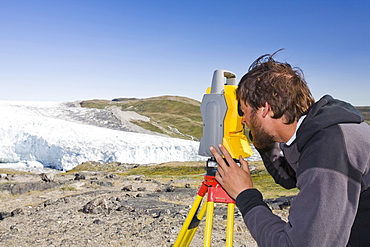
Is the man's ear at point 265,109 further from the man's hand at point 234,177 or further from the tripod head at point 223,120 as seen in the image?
the tripod head at point 223,120

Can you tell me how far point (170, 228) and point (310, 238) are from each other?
513 cm

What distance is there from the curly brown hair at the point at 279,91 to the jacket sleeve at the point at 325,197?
403 mm

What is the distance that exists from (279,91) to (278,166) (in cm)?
87

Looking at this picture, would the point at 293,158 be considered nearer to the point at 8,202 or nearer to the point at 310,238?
the point at 310,238

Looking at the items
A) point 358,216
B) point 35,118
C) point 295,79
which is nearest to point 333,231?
point 358,216

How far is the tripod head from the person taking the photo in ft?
8.71

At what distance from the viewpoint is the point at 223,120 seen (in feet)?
8.79

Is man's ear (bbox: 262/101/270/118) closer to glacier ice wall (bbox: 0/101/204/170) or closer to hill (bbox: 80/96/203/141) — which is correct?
glacier ice wall (bbox: 0/101/204/170)

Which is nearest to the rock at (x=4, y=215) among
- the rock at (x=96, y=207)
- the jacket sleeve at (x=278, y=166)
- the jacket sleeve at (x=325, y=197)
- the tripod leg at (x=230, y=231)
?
the rock at (x=96, y=207)

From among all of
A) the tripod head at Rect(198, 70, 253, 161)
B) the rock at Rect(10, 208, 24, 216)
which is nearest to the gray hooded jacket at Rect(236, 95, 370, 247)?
the tripod head at Rect(198, 70, 253, 161)

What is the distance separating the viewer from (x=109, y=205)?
8.29 m

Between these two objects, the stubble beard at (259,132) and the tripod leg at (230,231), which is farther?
the tripod leg at (230,231)

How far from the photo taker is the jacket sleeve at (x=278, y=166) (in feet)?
8.52

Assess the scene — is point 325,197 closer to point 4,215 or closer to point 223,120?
point 223,120
